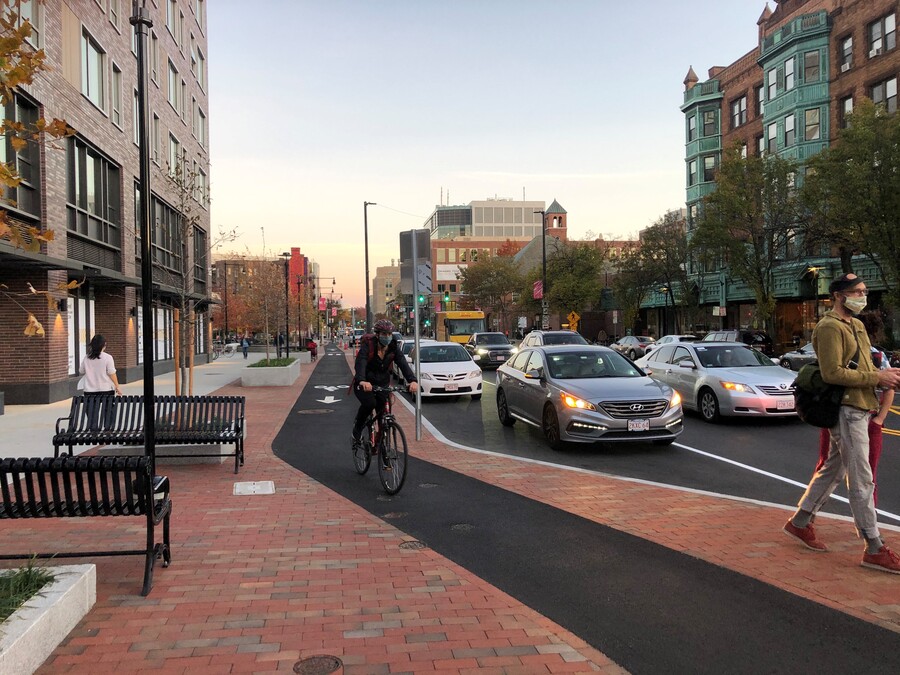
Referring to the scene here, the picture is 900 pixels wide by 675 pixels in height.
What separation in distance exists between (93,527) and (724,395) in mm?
9859

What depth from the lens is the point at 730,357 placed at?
12812 mm

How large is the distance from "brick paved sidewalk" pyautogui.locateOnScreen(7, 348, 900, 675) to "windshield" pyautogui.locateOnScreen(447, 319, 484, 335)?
34.5 metres

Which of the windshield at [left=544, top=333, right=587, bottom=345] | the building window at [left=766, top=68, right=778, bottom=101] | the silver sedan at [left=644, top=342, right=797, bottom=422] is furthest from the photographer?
the building window at [left=766, top=68, right=778, bottom=101]

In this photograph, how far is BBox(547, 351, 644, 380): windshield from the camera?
34.2 feet

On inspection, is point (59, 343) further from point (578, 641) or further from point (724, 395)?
point (578, 641)

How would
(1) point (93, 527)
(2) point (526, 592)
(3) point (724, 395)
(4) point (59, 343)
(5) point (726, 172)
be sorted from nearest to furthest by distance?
(2) point (526, 592), (1) point (93, 527), (3) point (724, 395), (4) point (59, 343), (5) point (726, 172)

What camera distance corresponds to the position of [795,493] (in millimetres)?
7047

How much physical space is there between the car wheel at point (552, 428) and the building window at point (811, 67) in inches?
1313

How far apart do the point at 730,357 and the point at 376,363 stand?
809 centimetres

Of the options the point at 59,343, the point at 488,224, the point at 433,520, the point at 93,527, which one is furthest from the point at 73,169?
the point at 488,224

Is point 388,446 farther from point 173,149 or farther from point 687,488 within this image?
point 173,149

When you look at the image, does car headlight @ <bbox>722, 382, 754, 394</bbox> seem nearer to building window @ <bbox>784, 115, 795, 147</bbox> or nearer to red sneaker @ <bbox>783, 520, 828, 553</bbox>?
red sneaker @ <bbox>783, 520, 828, 553</bbox>

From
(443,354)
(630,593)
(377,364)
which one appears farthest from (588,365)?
(443,354)

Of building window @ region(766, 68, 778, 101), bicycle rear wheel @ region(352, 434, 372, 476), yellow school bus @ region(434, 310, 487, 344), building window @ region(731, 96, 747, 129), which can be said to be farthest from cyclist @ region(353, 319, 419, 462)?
building window @ region(731, 96, 747, 129)
